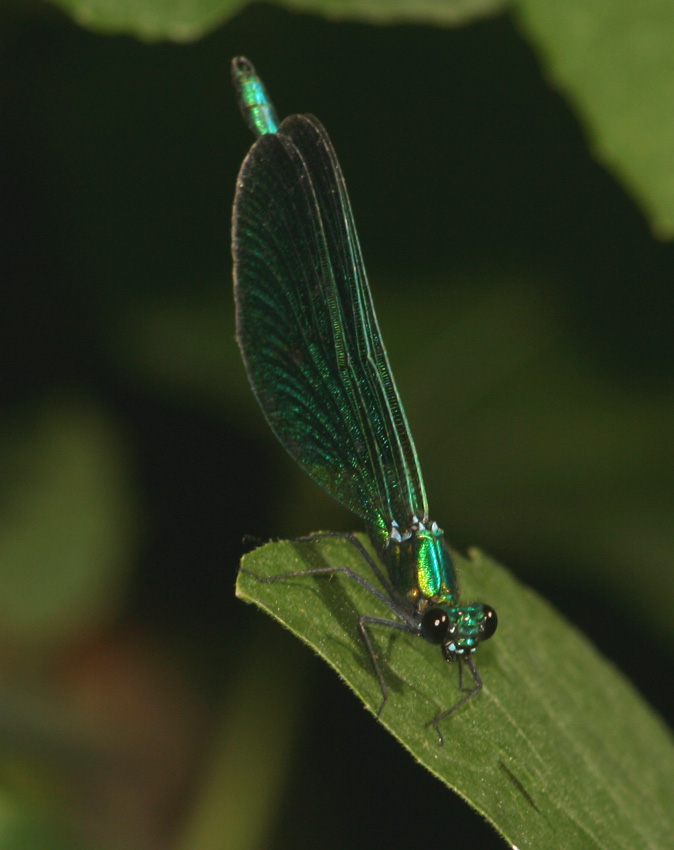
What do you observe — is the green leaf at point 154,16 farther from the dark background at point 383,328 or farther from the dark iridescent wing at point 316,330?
the dark background at point 383,328

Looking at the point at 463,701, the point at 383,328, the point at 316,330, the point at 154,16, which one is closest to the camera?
the point at 463,701

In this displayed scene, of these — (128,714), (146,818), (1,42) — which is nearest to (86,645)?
(128,714)

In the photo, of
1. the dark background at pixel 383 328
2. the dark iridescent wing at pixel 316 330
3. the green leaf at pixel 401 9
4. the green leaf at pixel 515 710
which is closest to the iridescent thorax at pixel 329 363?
the dark iridescent wing at pixel 316 330

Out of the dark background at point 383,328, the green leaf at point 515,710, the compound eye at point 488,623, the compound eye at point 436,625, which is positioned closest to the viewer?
the green leaf at point 515,710

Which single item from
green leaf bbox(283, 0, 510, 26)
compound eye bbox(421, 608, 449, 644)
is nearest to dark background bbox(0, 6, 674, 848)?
green leaf bbox(283, 0, 510, 26)

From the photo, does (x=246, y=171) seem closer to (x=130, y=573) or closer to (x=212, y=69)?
(x=212, y=69)

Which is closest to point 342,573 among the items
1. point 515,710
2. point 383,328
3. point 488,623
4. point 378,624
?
point 378,624

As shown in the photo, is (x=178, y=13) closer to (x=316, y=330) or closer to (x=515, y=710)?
(x=316, y=330)
